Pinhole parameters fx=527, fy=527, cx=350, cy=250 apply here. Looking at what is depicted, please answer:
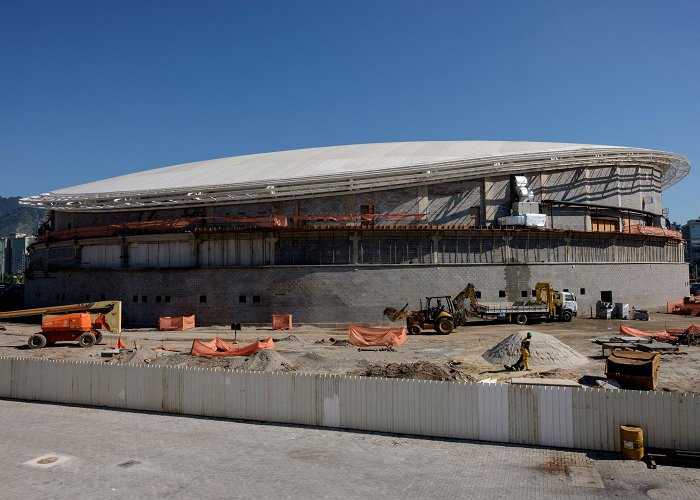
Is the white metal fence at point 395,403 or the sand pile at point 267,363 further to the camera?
the sand pile at point 267,363

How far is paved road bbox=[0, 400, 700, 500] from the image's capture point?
36.3ft

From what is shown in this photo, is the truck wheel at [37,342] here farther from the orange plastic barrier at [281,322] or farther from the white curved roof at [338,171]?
the white curved roof at [338,171]

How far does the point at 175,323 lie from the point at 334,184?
630 inches

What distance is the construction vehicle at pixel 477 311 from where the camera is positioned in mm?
34625

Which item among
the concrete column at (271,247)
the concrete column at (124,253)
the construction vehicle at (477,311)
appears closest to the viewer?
the construction vehicle at (477,311)

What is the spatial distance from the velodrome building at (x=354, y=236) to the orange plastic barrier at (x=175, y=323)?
101 centimetres

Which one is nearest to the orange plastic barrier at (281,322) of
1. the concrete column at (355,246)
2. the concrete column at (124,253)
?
the concrete column at (355,246)

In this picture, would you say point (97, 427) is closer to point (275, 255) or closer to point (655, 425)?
point (655, 425)

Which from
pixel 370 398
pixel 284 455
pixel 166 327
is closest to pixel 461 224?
pixel 166 327

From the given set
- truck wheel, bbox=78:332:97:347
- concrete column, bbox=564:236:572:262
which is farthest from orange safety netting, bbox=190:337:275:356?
concrete column, bbox=564:236:572:262

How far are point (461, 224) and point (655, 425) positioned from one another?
1227 inches

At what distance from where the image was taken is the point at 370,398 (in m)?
15.2

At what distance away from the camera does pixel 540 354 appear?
924 inches

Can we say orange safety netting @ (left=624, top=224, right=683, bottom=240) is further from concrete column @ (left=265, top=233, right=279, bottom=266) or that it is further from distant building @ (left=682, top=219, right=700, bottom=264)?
distant building @ (left=682, top=219, right=700, bottom=264)
